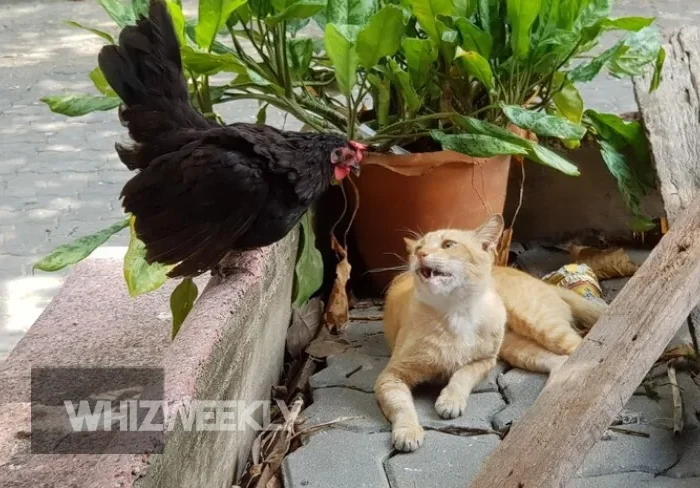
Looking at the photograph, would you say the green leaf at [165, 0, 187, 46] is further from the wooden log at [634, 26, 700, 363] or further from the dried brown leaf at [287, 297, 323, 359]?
the wooden log at [634, 26, 700, 363]

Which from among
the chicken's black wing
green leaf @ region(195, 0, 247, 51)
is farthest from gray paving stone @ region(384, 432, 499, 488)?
green leaf @ region(195, 0, 247, 51)

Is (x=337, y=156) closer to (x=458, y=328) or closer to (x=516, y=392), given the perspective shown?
(x=458, y=328)

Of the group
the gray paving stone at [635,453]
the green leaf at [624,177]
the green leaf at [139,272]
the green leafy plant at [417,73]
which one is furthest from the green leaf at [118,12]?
the gray paving stone at [635,453]

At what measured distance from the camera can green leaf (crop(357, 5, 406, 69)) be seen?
1791mm

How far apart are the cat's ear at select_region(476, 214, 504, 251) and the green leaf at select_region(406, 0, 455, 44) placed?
0.46 metres

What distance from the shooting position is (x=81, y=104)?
6.36 ft

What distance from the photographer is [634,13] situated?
5.02 metres

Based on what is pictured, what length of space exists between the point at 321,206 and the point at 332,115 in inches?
10.4

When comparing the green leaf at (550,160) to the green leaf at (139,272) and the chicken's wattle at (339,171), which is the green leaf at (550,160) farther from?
the green leaf at (139,272)

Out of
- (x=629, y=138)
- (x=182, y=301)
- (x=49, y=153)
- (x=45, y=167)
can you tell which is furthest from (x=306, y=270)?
(x=49, y=153)

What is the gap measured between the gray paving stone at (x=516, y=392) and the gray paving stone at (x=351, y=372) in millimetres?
298

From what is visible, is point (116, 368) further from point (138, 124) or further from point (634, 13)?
point (634, 13)

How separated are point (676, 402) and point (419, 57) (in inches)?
37.7

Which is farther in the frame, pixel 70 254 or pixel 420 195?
pixel 420 195
